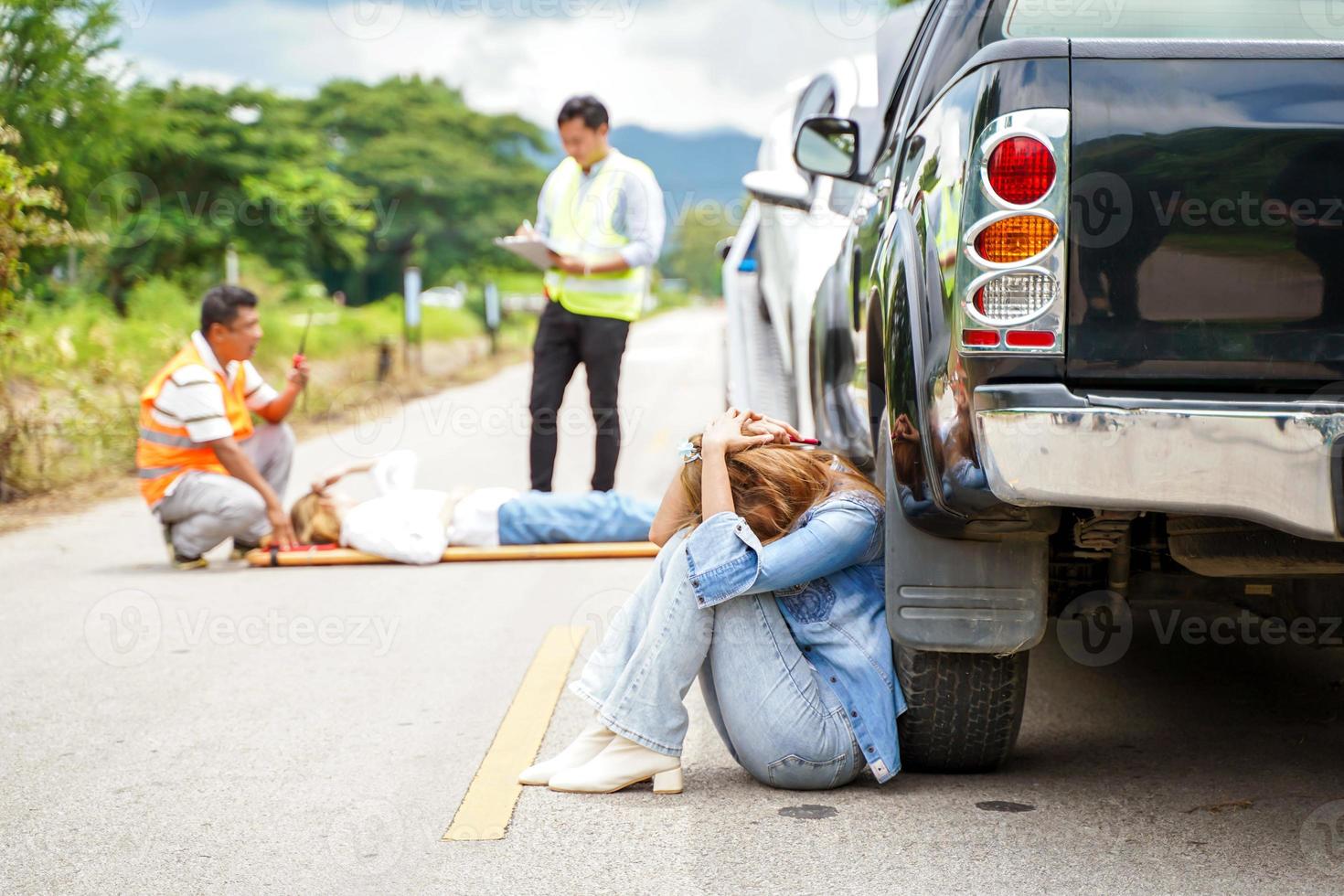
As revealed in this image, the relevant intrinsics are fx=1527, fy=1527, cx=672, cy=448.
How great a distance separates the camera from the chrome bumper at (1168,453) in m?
2.78

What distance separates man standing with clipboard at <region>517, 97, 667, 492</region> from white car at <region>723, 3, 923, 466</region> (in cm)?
60

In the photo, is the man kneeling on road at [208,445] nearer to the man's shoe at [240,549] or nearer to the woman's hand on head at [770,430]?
the man's shoe at [240,549]

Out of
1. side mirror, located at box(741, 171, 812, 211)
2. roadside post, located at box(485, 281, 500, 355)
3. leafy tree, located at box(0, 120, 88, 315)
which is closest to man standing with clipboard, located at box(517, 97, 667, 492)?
side mirror, located at box(741, 171, 812, 211)

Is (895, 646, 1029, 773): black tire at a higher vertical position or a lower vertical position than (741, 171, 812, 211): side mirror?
lower

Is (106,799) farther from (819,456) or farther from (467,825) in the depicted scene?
(819,456)

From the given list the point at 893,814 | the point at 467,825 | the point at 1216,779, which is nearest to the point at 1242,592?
the point at 1216,779

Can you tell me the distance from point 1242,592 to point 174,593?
4.45 metres

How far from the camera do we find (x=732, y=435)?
379cm

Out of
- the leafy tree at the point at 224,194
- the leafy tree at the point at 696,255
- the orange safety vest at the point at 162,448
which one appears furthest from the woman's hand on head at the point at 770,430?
the leafy tree at the point at 696,255

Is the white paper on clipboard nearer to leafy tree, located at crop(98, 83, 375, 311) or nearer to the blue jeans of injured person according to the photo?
the blue jeans of injured person

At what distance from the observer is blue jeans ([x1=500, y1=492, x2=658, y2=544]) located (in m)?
7.33

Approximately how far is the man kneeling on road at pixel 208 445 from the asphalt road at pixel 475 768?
525 mm

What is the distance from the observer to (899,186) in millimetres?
3775

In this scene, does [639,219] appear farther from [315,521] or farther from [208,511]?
[208,511]
